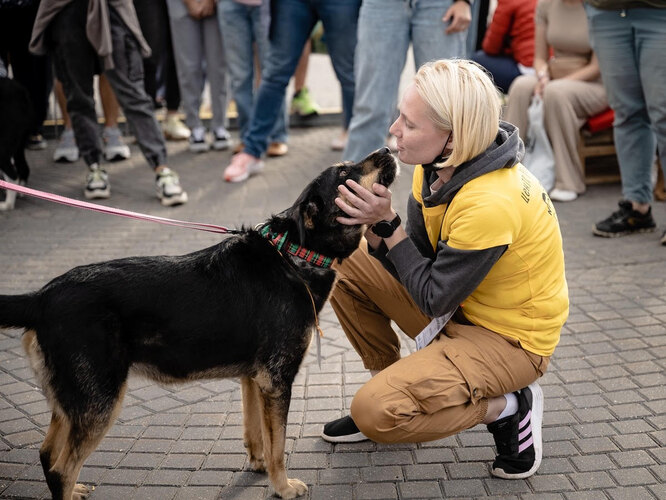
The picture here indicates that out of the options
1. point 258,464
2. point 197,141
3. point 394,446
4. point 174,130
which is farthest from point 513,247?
point 174,130

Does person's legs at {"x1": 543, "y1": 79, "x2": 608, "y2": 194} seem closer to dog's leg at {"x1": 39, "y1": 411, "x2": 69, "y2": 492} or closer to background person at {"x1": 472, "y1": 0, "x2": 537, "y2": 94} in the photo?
background person at {"x1": 472, "y1": 0, "x2": 537, "y2": 94}

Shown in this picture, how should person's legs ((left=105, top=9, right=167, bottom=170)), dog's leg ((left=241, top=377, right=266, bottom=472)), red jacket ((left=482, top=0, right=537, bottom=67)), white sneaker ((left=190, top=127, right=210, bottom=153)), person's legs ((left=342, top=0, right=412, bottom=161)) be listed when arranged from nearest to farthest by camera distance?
dog's leg ((left=241, top=377, right=266, bottom=472)) → person's legs ((left=342, top=0, right=412, bottom=161)) → person's legs ((left=105, top=9, right=167, bottom=170)) → red jacket ((left=482, top=0, right=537, bottom=67)) → white sneaker ((left=190, top=127, right=210, bottom=153))

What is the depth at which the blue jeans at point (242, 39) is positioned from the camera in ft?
25.8

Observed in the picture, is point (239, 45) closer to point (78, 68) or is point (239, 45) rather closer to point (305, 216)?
point (78, 68)

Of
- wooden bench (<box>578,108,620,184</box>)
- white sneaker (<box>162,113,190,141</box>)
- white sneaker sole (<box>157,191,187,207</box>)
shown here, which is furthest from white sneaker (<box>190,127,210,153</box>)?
wooden bench (<box>578,108,620,184</box>)

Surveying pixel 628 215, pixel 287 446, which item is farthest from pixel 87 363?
pixel 628 215

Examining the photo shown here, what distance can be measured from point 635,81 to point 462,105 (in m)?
3.40

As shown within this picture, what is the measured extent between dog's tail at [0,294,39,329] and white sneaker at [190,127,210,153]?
6.30 meters

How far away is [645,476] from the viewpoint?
3018 mm

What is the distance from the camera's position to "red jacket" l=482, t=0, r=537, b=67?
7.75 metres

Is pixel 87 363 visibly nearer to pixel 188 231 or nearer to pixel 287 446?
pixel 287 446

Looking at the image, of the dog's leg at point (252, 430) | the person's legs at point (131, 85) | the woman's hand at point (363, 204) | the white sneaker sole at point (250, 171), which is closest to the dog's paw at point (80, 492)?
the dog's leg at point (252, 430)

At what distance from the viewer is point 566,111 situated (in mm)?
6863

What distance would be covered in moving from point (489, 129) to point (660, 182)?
4.61m
